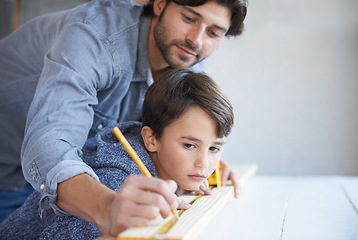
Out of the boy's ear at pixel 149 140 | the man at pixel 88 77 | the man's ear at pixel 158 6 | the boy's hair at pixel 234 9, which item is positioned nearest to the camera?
the man at pixel 88 77

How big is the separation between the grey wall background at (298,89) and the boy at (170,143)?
872 millimetres

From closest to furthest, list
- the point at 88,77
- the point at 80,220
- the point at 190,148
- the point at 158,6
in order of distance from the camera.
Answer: the point at 80,220
the point at 190,148
the point at 88,77
the point at 158,6

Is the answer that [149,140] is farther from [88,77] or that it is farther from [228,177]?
[228,177]

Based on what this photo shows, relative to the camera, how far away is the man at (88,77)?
68 centimetres

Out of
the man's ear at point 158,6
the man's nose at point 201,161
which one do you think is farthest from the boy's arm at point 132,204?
the man's ear at point 158,6

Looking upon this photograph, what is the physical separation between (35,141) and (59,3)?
195cm

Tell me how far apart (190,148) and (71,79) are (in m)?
0.32

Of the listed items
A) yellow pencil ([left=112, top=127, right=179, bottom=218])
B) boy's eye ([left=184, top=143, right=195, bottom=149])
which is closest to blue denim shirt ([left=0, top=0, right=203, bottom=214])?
yellow pencil ([left=112, top=127, right=179, bottom=218])

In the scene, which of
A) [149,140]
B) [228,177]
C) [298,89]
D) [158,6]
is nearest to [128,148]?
[149,140]

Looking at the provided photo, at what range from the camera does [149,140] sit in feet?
3.04

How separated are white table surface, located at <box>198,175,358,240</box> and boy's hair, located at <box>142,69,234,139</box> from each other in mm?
214

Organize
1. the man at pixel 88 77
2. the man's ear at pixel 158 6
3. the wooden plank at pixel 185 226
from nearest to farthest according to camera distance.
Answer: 1. the wooden plank at pixel 185 226
2. the man at pixel 88 77
3. the man's ear at pixel 158 6

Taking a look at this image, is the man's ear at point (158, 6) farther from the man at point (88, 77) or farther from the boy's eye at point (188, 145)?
the boy's eye at point (188, 145)

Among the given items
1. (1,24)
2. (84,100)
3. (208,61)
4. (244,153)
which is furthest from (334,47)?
(1,24)
